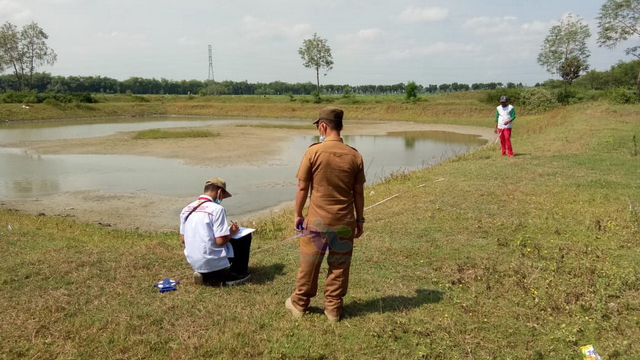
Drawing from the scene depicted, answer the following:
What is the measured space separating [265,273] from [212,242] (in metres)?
0.87

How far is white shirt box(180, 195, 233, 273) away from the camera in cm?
448

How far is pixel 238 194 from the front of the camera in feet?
40.6

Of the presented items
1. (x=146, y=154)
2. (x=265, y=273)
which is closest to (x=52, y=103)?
(x=146, y=154)

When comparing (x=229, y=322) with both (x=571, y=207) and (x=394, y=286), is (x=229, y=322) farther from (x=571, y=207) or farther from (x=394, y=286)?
(x=571, y=207)

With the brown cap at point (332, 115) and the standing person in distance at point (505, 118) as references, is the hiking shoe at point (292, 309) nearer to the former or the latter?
the brown cap at point (332, 115)

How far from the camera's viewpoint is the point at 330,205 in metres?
3.70

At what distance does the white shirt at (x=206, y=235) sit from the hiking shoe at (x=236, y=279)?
19cm

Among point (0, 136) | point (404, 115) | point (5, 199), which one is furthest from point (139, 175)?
point (404, 115)

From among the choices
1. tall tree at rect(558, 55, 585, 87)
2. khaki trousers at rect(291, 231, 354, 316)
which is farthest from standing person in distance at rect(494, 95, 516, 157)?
tall tree at rect(558, 55, 585, 87)

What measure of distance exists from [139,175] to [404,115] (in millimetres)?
33829

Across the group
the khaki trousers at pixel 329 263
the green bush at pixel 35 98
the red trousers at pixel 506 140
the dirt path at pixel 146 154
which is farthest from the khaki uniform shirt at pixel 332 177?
the green bush at pixel 35 98

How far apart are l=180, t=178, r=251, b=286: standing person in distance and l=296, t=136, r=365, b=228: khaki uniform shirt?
3.99ft

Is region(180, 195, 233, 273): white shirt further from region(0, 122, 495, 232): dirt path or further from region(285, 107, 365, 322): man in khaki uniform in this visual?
region(0, 122, 495, 232): dirt path

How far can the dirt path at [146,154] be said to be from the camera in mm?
9969
